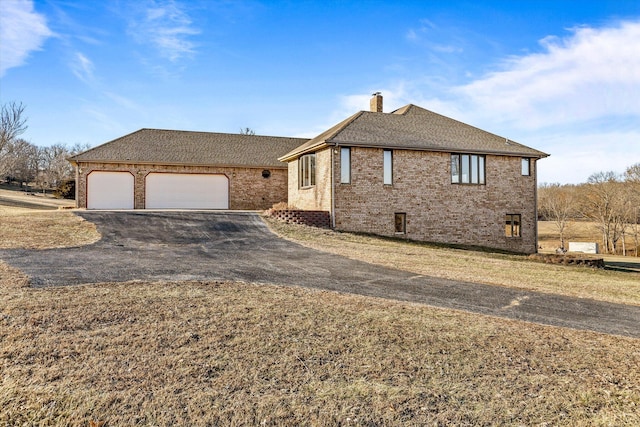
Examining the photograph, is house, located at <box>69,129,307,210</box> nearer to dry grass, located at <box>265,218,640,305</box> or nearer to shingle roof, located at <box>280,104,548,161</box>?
shingle roof, located at <box>280,104,548,161</box>

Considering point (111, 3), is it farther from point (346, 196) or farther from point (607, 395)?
point (607, 395)

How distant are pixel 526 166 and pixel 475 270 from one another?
1331 centimetres

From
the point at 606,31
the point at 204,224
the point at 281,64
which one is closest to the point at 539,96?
the point at 606,31

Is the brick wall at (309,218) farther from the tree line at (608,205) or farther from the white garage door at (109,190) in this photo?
the tree line at (608,205)

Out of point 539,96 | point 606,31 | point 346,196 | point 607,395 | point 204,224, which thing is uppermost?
point 606,31

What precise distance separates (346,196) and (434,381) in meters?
15.2

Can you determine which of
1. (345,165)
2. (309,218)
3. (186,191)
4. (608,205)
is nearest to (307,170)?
(345,165)

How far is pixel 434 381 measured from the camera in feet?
13.9

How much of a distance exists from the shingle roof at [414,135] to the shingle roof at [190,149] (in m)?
4.03

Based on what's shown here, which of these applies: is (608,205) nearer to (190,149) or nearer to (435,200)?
(435,200)

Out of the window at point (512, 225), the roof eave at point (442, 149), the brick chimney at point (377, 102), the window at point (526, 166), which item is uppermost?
the brick chimney at point (377, 102)

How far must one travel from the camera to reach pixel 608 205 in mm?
43375

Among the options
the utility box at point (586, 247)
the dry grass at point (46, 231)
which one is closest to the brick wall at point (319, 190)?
the dry grass at point (46, 231)

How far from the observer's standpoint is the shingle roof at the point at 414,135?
19.7m
